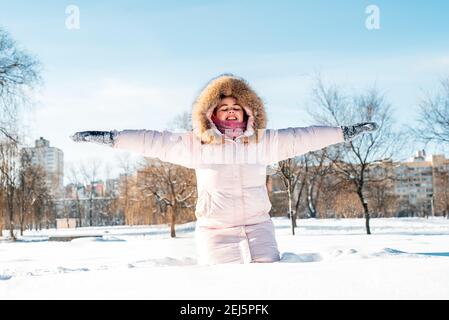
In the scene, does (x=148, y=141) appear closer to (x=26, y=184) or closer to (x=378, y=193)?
(x=26, y=184)

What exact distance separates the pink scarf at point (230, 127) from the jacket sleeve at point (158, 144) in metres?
0.22

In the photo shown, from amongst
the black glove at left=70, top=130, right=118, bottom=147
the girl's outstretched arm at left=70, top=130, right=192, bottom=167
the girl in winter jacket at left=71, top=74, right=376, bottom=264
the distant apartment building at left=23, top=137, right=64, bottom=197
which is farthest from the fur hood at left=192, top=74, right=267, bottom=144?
the distant apartment building at left=23, top=137, right=64, bottom=197

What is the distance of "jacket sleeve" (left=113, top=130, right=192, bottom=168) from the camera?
329 centimetres

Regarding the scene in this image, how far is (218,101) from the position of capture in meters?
3.62

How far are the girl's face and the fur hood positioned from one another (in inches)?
1.4

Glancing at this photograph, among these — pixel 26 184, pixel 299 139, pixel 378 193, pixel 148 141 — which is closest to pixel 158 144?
pixel 148 141

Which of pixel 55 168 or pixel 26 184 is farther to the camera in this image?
pixel 55 168

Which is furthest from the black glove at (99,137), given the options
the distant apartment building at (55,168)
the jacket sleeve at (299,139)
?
the distant apartment building at (55,168)

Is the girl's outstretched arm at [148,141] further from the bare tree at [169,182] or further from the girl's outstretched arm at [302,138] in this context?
the bare tree at [169,182]

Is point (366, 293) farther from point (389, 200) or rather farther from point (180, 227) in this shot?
point (389, 200)

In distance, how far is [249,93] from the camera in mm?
3688

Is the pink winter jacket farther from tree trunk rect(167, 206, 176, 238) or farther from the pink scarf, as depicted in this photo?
tree trunk rect(167, 206, 176, 238)

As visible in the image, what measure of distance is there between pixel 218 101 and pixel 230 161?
519 millimetres
